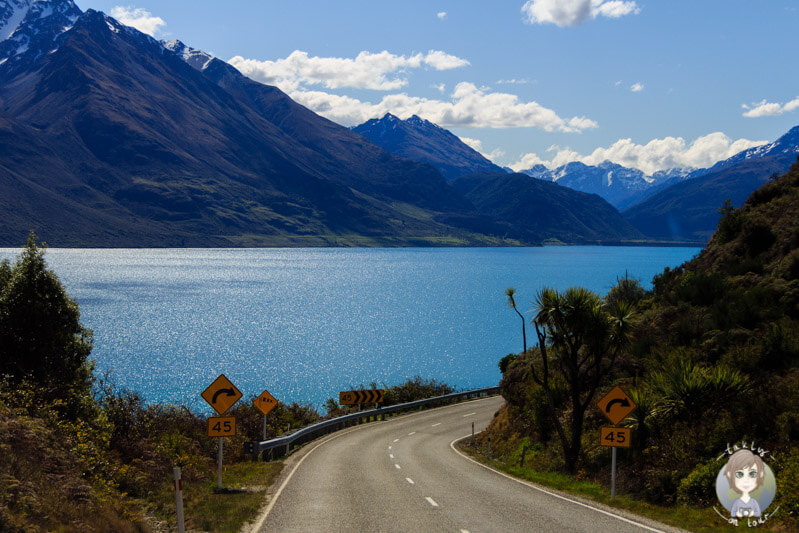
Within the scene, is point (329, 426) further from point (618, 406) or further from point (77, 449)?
point (77, 449)

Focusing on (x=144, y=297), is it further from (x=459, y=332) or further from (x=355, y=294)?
(x=459, y=332)

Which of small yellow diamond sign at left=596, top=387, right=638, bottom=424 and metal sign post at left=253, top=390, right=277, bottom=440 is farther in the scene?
metal sign post at left=253, top=390, right=277, bottom=440

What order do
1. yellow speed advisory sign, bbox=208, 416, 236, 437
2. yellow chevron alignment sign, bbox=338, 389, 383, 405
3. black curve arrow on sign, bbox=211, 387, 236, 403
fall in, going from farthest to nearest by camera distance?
1. yellow chevron alignment sign, bbox=338, 389, 383, 405
2. yellow speed advisory sign, bbox=208, 416, 236, 437
3. black curve arrow on sign, bbox=211, 387, 236, 403

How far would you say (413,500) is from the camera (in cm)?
1573

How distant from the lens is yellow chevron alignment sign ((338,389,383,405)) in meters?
41.5

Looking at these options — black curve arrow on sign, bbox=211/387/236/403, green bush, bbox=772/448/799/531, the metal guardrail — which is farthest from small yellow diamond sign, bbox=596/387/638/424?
the metal guardrail

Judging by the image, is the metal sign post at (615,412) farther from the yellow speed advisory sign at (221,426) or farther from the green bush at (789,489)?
the yellow speed advisory sign at (221,426)

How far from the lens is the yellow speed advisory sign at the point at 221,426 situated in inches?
706

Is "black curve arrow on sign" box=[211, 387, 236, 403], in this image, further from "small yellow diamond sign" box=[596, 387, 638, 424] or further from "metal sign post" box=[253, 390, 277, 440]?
"small yellow diamond sign" box=[596, 387, 638, 424]

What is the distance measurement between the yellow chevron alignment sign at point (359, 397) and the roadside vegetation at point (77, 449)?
15701 millimetres

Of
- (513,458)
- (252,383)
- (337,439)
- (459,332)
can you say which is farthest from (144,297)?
(513,458)

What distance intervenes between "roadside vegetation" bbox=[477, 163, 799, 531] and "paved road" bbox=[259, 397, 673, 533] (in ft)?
5.83

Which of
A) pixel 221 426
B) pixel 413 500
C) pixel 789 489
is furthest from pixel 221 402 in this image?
pixel 789 489

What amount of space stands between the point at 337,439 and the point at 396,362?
138 feet
